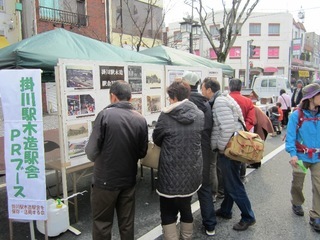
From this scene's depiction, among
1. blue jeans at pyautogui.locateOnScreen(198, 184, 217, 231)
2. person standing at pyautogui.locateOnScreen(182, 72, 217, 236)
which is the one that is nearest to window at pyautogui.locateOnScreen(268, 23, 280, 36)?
person standing at pyautogui.locateOnScreen(182, 72, 217, 236)

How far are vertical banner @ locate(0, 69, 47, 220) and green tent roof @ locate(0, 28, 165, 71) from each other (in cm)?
99

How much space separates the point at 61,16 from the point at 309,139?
1453cm

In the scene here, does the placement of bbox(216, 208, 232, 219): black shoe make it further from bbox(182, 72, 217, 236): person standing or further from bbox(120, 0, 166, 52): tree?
bbox(120, 0, 166, 52): tree

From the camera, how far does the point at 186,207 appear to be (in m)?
2.84

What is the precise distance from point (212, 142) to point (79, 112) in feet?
5.60

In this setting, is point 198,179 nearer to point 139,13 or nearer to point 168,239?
point 168,239

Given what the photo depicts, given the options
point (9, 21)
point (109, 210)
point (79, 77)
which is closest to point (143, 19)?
point (9, 21)

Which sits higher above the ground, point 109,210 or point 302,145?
point 302,145

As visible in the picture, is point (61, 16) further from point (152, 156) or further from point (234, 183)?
point (234, 183)

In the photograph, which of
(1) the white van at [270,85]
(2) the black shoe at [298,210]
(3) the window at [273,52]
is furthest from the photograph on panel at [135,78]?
(3) the window at [273,52]

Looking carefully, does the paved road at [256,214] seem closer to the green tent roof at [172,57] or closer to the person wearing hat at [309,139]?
the person wearing hat at [309,139]

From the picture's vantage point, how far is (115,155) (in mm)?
2541

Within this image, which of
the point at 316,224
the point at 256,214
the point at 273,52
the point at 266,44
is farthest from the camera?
the point at 273,52

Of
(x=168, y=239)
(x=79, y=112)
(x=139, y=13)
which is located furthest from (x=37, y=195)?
(x=139, y=13)
